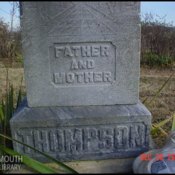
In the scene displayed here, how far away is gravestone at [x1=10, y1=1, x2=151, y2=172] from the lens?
2.07 meters

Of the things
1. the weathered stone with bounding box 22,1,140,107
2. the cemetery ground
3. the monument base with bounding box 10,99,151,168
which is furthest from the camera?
the cemetery ground

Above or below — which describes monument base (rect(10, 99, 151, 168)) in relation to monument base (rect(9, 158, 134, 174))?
above

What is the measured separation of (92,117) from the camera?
7.09 feet

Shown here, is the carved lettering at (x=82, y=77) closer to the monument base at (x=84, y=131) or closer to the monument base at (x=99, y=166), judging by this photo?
the monument base at (x=84, y=131)

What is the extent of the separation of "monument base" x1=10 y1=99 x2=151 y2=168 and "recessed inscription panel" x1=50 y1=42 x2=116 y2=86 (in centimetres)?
21

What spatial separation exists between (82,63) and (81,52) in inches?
3.2

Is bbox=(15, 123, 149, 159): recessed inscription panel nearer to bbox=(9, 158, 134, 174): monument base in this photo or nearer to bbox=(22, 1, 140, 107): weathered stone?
bbox=(9, 158, 134, 174): monument base

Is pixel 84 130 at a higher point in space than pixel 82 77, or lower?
lower

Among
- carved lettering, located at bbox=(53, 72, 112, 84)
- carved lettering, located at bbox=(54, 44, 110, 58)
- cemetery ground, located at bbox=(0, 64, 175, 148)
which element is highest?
carved lettering, located at bbox=(54, 44, 110, 58)

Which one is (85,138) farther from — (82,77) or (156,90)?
(156,90)

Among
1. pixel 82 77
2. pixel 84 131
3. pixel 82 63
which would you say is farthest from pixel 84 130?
pixel 82 63

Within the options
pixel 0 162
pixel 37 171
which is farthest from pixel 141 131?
pixel 0 162

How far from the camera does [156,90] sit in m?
4.70

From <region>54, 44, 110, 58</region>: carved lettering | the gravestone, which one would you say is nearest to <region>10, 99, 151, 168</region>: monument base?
the gravestone
